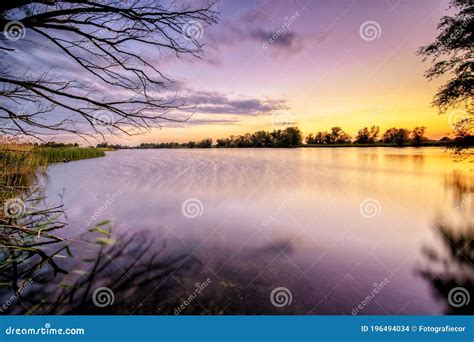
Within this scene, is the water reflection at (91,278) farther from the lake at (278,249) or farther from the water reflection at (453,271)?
the water reflection at (453,271)

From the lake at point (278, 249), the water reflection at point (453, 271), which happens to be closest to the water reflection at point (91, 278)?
the lake at point (278, 249)

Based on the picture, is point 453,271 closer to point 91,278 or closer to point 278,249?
point 278,249

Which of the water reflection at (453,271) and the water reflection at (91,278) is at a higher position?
the water reflection at (91,278)

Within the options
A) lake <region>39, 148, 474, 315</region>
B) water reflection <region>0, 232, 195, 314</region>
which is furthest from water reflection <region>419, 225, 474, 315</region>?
water reflection <region>0, 232, 195, 314</region>

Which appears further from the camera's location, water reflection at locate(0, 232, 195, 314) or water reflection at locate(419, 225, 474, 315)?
water reflection at locate(419, 225, 474, 315)

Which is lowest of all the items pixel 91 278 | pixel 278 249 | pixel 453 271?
pixel 453 271

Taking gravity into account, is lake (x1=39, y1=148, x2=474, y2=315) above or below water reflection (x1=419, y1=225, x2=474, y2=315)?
above

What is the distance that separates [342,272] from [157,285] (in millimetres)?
3129

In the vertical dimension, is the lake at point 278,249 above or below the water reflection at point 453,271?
above

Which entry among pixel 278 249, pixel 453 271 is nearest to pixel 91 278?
pixel 278 249

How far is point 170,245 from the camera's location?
17.1ft

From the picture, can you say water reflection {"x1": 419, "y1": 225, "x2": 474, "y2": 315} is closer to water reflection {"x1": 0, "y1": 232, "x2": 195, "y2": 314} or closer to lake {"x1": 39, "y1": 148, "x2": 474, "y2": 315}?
lake {"x1": 39, "y1": 148, "x2": 474, "y2": 315}

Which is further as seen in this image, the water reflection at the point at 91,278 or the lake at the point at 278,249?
the lake at the point at 278,249

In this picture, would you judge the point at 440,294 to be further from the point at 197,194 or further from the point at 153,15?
the point at 197,194
